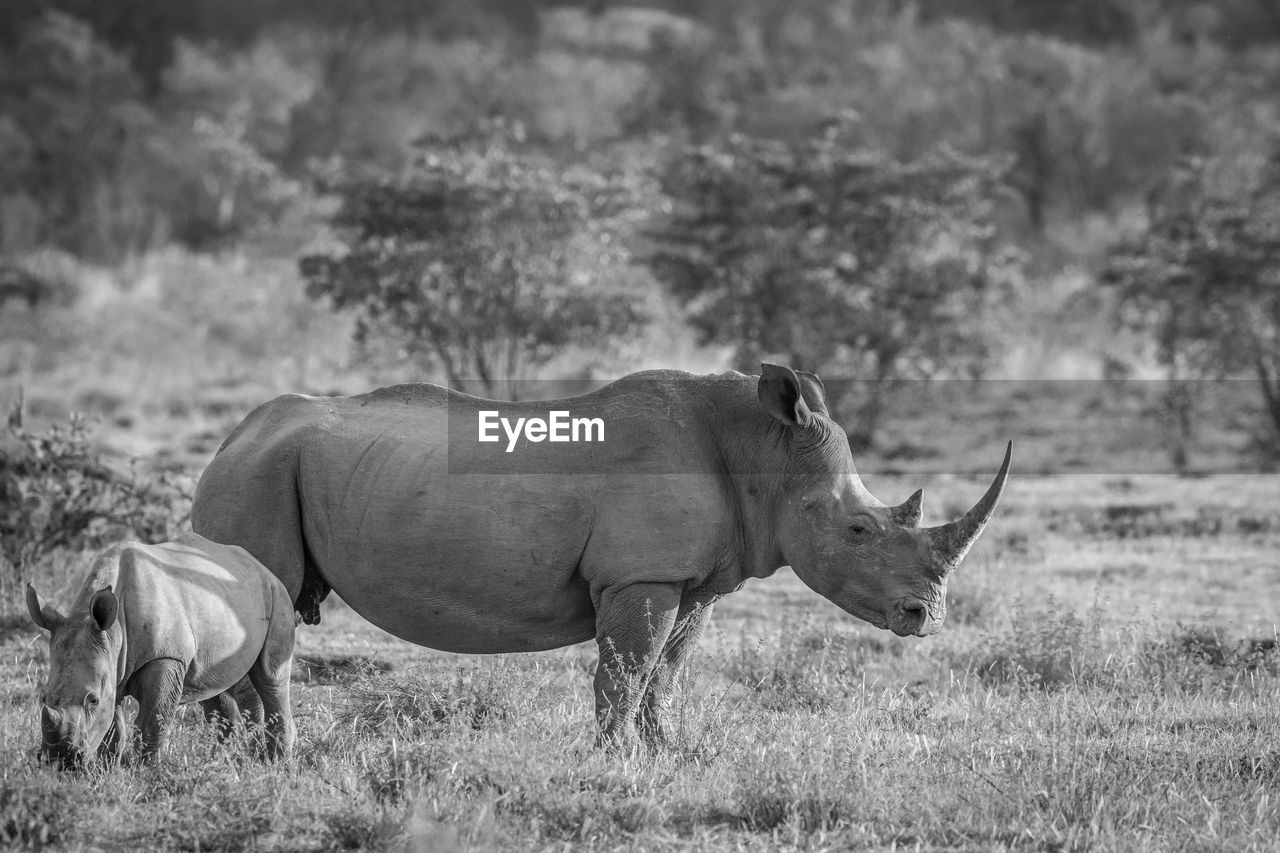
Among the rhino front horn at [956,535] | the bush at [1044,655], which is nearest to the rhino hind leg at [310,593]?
the rhino front horn at [956,535]

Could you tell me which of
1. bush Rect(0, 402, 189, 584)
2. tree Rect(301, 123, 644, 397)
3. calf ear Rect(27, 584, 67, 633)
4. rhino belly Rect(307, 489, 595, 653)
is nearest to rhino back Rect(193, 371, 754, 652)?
rhino belly Rect(307, 489, 595, 653)

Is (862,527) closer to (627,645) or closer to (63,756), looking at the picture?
(627,645)

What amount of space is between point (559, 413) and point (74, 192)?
44828 millimetres

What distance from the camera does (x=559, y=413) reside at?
24.0 ft

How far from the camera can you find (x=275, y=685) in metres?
6.80

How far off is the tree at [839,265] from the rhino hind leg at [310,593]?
1578 centimetres

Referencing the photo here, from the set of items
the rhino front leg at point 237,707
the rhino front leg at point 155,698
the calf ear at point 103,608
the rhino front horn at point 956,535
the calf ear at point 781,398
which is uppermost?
the calf ear at point 781,398

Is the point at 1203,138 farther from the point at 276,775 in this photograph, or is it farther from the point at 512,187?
the point at 276,775

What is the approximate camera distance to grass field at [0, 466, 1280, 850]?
5957 mm

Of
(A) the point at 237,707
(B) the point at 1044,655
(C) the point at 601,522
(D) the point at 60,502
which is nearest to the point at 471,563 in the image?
(C) the point at 601,522

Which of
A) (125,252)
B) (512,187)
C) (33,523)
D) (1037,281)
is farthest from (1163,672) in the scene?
(125,252)

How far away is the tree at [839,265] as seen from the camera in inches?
922

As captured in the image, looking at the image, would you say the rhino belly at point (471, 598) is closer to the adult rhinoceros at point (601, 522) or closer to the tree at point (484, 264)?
the adult rhinoceros at point (601, 522)

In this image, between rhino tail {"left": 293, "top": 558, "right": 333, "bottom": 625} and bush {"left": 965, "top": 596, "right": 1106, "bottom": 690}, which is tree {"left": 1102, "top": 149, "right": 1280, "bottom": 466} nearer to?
bush {"left": 965, "top": 596, "right": 1106, "bottom": 690}
